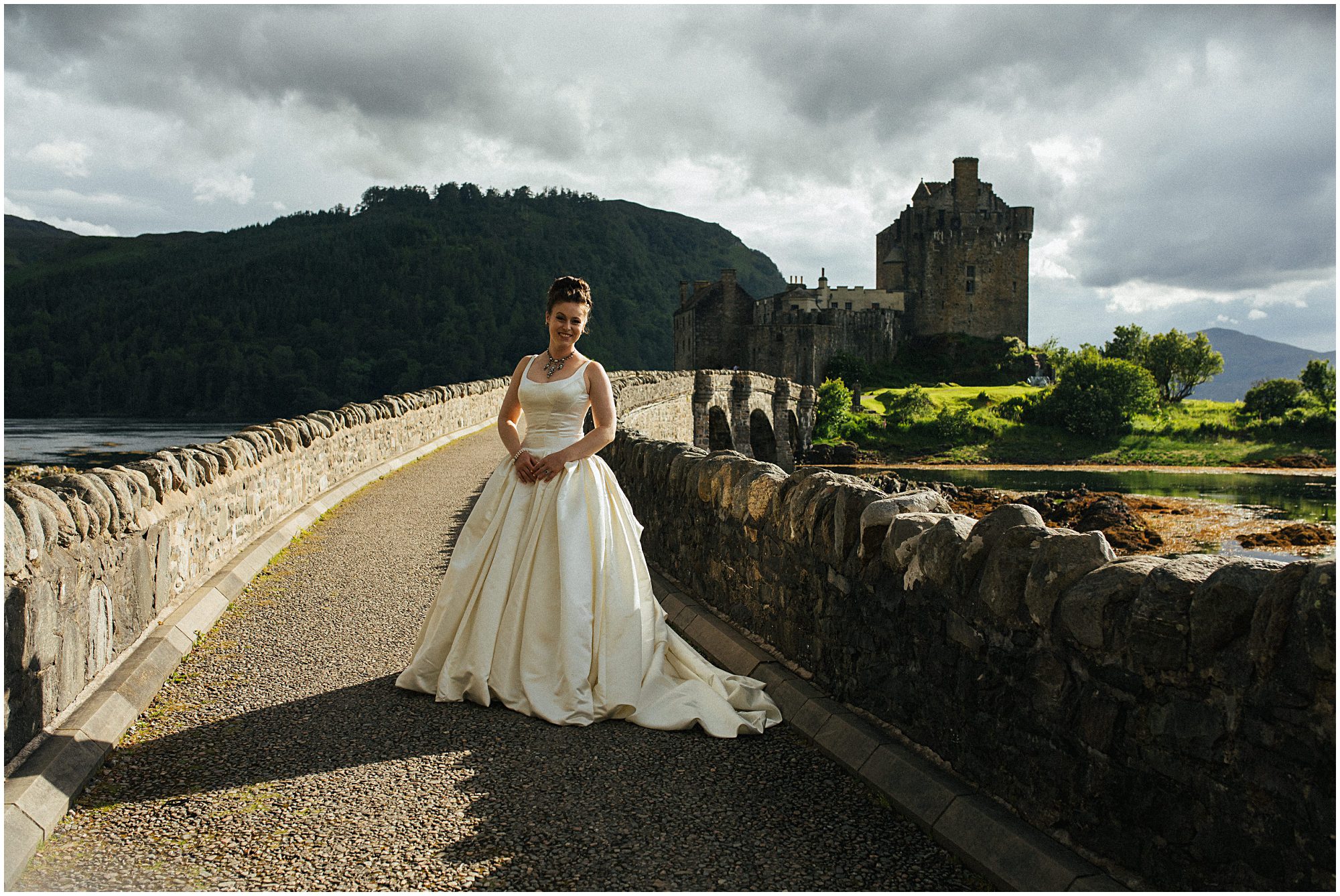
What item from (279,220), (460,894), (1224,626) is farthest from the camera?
(279,220)

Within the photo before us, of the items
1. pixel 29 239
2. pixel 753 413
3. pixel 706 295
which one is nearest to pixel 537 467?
pixel 753 413

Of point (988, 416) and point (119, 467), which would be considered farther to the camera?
point (988, 416)

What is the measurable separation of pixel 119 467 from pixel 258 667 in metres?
1.36

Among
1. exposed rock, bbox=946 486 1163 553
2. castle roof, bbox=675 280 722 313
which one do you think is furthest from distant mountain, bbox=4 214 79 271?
exposed rock, bbox=946 486 1163 553

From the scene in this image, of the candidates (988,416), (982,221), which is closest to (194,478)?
(988,416)

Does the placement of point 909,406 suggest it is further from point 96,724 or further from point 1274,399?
point 96,724

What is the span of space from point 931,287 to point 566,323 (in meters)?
68.7

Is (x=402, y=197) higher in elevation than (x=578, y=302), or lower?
higher

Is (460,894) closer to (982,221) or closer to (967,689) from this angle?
(967,689)

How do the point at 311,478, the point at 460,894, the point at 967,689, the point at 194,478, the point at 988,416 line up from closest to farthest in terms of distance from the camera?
the point at 460,894, the point at 967,689, the point at 194,478, the point at 311,478, the point at 988,416

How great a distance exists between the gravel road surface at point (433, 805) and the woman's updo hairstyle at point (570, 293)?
72.9 inches

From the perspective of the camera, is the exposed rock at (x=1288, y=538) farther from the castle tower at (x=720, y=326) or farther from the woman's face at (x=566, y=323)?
the castle tower at (x=720, y=326)

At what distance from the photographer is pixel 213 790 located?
3.35 m

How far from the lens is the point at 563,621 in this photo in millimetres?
4176
